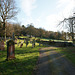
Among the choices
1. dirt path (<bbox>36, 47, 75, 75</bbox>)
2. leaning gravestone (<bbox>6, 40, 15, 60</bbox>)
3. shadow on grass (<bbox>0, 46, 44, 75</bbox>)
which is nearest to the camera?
shadow on grass (<bbox>0, 46, 44, 75</bbox>)

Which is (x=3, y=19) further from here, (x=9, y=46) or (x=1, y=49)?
(x=9, y=46)

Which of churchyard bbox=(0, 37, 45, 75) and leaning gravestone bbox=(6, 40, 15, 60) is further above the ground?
leaning gravestone bbox=(6, 40, 15, 60)

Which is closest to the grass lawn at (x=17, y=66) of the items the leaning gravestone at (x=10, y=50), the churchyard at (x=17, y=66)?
the churchyard at (x=17, y=66)

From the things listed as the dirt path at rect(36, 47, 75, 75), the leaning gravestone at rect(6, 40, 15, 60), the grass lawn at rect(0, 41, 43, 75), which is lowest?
the dirt path at rect(36, 47, 75, 75)

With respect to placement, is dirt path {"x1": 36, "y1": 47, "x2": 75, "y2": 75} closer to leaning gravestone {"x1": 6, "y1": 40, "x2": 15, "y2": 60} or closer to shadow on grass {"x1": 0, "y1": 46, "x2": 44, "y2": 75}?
shadow on grass {"x1": 0, "y1": 46, "x2": 44, "y2": 75}

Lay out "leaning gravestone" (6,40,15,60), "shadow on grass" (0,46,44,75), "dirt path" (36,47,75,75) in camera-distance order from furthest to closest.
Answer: "leaning gravestone" (6,40,15,60), "dirt path" (36,47,75,75), "shadow on grass" (0,46,44,75)

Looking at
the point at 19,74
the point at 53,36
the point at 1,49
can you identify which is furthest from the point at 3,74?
the point at 53,36

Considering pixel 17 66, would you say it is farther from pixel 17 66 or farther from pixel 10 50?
pixel 10 50

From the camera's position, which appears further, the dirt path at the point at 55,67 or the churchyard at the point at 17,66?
the dirt path at the point at 55,67

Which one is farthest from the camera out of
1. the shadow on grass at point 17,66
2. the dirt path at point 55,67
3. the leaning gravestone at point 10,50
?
the leaning gravestone at point 10,50

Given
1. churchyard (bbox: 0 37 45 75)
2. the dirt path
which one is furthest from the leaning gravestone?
the dirt path

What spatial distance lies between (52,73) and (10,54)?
3.86 m

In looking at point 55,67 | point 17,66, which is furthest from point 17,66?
point 55,67

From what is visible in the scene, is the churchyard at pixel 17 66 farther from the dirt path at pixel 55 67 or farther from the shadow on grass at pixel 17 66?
the dirt path at pixel 55 67
